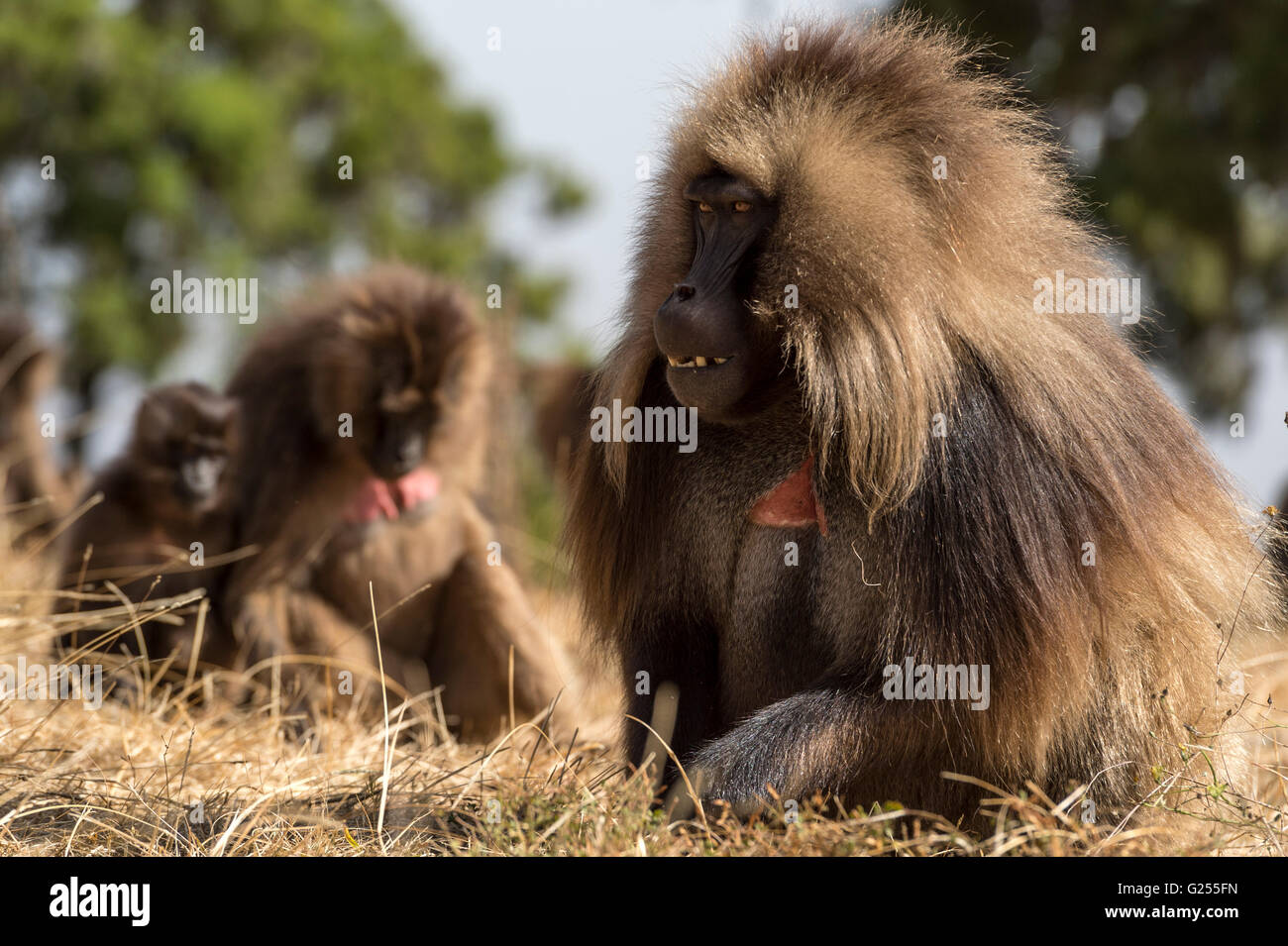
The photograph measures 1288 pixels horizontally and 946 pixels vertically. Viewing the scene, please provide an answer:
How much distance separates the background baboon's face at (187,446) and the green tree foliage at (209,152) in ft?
31.9

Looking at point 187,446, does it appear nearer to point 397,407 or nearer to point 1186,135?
point 397,407

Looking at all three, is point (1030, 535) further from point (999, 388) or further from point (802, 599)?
point (802, 599)

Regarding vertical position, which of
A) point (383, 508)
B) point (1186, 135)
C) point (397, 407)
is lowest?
point (383, 508)

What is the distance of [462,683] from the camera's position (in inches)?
243

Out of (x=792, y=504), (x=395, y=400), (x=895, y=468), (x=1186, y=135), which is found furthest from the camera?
(x=1186, y=135)

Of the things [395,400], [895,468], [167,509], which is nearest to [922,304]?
[895,468]

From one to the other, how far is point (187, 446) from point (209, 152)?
43.5 ft

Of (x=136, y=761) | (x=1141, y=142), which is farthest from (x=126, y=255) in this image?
(x=136, y=761)

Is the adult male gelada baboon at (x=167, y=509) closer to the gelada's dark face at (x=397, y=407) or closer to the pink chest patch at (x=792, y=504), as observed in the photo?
the gelada's dark face at (x=397, y=407)

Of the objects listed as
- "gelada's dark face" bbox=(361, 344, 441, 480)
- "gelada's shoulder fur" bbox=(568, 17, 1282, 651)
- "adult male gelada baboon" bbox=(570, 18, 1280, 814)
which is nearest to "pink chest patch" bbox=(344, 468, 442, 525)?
"gelada's dark face" bbox=(361, 344, 441, 480)

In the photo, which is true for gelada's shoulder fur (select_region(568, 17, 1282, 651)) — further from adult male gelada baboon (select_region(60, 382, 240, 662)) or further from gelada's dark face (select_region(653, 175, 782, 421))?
adult male gelada baboon (select_region(60, 382, 240, 662))

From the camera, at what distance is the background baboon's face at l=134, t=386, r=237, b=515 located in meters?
5.96

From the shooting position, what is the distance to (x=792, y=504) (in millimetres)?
3514
